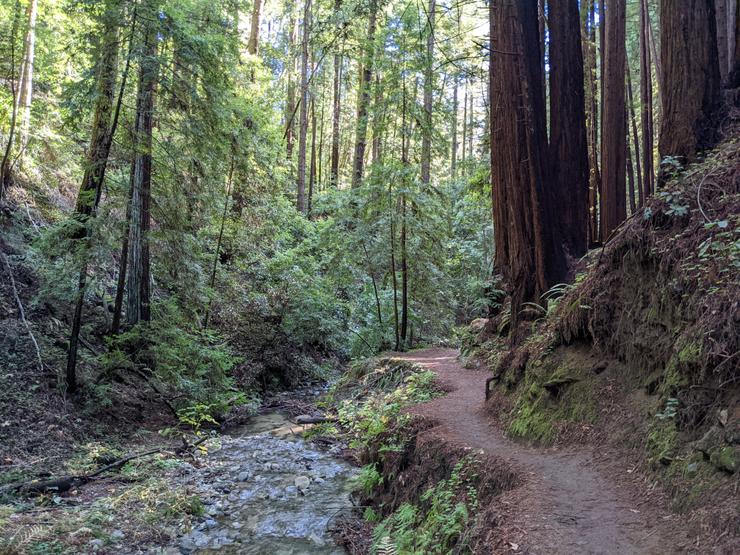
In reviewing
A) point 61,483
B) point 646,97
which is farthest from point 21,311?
point 646,97

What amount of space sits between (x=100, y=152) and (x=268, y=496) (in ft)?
21.5

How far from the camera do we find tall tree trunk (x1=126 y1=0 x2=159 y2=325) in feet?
28.9

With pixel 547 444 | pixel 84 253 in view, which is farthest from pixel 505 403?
pixel 84 253

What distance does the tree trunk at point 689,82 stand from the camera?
19.0 feet

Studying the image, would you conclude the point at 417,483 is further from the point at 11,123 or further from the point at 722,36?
the point at 11,123

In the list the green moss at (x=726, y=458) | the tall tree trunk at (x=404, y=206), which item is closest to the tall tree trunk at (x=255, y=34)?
the tall tree trunk at (x=404, y=206)

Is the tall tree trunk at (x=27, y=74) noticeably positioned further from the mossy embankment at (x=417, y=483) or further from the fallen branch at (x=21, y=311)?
the mossy embankment at (x=417, y=483)

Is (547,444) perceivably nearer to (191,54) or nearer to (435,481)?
(435,481)

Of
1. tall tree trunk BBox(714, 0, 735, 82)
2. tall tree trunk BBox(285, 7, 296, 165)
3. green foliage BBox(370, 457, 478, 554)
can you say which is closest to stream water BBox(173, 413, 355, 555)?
green foliage BBox(370, 457, 478, 554)

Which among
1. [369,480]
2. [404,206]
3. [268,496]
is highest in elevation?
[404,206]

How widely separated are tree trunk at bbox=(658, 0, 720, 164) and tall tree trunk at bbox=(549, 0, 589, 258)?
4.20 meters

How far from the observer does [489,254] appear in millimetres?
19672

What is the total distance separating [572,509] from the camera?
3881 mm

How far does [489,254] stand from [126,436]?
1452cm
